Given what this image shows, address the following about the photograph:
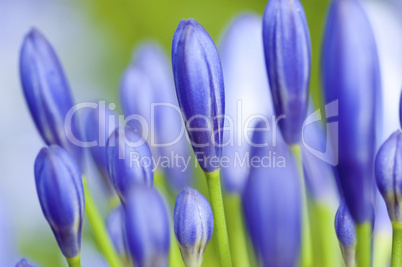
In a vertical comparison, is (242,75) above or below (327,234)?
above

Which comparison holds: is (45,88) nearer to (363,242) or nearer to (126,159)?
(126,159)

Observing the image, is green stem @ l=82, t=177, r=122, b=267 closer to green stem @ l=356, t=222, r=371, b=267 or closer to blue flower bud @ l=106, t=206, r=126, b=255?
blue flower bud @ l=106, t=206, r=126, b=255

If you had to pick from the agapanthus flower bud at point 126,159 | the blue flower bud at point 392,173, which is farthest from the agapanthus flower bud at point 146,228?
the blue flower bud at point 392,173

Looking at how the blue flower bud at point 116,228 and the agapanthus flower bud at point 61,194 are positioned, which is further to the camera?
the blue flower bud at point 116,228

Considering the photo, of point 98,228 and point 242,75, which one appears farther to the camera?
point 242,75

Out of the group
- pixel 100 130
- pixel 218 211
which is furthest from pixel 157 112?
pixel 218 211

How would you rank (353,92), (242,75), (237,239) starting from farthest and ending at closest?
(242,75)
(237,239)
(353,92)

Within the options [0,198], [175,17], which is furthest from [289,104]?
[175,17]

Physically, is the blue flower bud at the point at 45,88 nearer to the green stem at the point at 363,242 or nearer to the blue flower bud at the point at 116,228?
the blue flower bud at the point at 116,228
